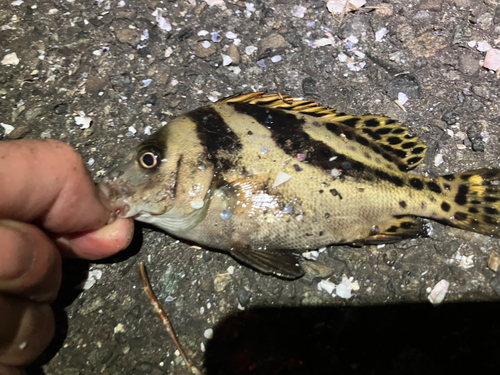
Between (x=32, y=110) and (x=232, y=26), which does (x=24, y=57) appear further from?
(x=232, y=26)

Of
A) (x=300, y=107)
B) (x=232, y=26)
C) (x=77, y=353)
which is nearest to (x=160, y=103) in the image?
(x=232, y=26)

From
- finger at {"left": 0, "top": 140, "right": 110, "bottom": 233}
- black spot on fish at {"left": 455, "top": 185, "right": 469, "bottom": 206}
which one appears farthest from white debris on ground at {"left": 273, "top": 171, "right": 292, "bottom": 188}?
black spot on fish at {"left": 455, "top": 185, "right": 469, "bottom": 206}

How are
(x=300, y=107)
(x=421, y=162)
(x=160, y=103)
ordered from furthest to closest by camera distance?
(x=160, y=103) → (x=421, y=162) → (x=300, y=107)

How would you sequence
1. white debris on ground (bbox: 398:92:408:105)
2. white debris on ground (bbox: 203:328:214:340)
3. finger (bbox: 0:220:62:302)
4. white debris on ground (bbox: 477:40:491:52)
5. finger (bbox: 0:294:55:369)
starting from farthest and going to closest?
1. white debris on ground (bbox: 477:40:491:52)
2. white debris on ground (bbox: 398:92:408:105)
3. white debris on ground (bbox: 203:328:214:340)
4. finger (bbox: 0:294:55:369)
5. finger (bbox: 0:220:62:302)

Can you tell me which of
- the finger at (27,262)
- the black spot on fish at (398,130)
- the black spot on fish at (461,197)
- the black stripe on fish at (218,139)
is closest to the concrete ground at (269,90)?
the black spot on fish at (461,197)

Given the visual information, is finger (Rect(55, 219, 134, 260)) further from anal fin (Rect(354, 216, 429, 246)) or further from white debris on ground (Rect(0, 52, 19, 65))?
white debris on ground (Rect(0, 52, 19, 65))

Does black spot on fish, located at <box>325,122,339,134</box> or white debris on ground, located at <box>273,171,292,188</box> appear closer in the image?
white debris on ground, located at <box>273,171,292,188</box>

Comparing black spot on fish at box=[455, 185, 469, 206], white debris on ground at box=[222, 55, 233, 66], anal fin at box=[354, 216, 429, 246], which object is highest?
white debris on ground at box=[222, 55, 233, 66]
